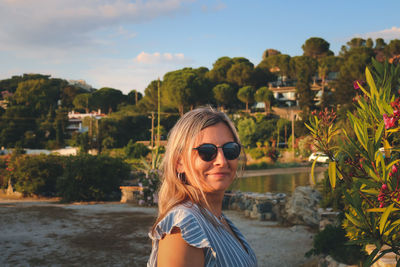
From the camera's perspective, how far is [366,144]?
1.98 metres

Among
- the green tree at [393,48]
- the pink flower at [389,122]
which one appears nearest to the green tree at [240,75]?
the green tree at [393,48]

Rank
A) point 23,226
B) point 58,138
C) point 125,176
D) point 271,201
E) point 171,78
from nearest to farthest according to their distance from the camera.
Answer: point 23,226 → point 271,201 → point 125,176 → point 58,138 → point 171,78

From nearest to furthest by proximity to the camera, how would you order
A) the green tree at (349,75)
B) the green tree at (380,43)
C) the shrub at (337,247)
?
the shrub at (337,247), the green tree at (349,75), the green tree at (380,43)

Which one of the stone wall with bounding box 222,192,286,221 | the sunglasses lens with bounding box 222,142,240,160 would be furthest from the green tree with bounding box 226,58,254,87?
the sunglasses lens with bounding box 222,142,240,160

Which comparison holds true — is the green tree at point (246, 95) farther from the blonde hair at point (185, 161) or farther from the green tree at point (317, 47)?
the blonde hair at point (185, 161)

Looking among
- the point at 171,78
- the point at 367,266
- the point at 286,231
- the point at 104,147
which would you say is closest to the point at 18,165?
the point at 286,231

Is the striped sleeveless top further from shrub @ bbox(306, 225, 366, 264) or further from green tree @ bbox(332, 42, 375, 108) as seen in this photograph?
green tree @ bbox(332, 42, 375, 108)

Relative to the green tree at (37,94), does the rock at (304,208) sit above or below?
below

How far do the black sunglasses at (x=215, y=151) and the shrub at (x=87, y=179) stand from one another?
13180mm

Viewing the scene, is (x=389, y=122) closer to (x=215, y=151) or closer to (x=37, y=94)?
(x=215, y=151)

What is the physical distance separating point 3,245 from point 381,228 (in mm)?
6390

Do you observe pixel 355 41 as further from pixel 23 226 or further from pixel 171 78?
pixel 23 226

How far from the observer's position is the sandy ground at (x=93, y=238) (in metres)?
5.94

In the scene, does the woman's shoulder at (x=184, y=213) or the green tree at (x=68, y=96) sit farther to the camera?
the green tree at (x=68, y=96)
